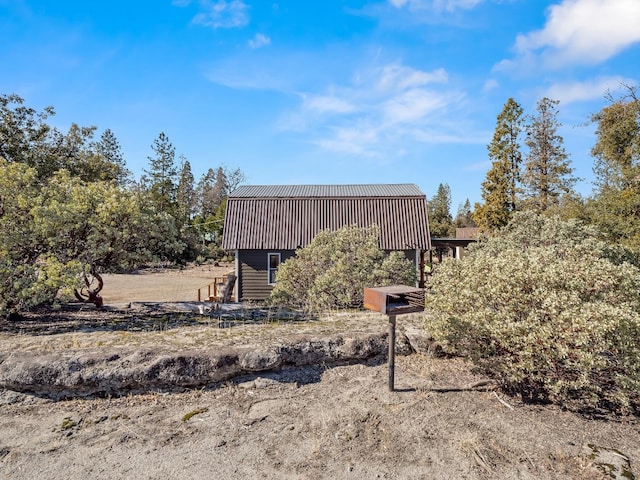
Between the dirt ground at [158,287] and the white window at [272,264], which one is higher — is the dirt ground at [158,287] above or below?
below

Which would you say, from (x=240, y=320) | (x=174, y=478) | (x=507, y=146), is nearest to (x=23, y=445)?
(x=174, y=478)

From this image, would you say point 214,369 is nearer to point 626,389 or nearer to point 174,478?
point 174,478

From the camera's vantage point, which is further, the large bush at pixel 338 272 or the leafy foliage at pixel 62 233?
the large bush at pixel 338 272

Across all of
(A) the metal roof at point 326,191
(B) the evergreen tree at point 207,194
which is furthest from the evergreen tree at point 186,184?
(A) the metal roof at point 326,191

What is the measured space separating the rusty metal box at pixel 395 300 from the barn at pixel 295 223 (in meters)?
10.1

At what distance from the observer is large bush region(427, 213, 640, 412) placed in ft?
13.4

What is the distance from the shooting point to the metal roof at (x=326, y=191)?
1666 cm

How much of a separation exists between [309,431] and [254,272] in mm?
11532

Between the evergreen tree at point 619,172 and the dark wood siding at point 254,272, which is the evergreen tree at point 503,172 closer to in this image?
the evergreen tree at point 619,172

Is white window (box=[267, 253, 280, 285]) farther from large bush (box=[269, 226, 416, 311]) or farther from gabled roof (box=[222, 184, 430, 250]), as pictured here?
large bush (box=[269, 226, 416, 311])

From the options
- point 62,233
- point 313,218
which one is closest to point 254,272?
point 313,218

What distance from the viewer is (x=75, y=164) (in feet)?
66.6

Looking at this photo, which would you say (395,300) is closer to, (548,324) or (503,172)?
(548,324)

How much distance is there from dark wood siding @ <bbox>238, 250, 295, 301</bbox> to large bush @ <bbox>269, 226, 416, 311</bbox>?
233 inches
